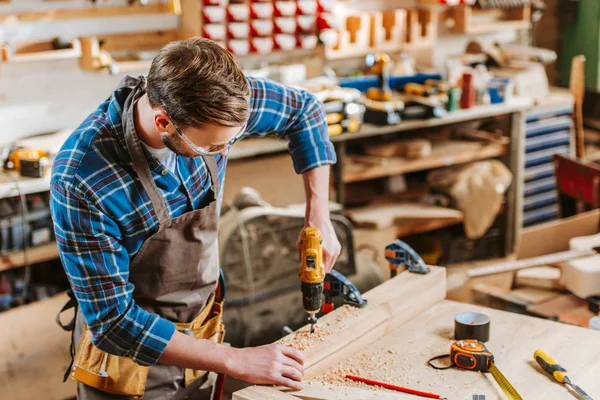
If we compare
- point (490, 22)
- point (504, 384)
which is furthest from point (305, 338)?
point (490, 22)

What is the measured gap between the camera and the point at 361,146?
172 inches

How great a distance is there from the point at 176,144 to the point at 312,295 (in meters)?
0.49

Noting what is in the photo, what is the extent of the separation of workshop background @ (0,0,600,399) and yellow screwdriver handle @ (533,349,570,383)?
0.71m

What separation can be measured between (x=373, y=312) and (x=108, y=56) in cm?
230

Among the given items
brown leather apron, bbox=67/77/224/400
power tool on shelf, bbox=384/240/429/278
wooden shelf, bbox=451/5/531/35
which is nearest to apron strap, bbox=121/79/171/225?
brown leather apron, bbox=67/77/224/400

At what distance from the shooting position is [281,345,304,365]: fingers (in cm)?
164

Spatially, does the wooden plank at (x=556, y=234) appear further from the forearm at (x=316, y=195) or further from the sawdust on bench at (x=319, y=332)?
the sawdust on bench at (x=319, y=332)

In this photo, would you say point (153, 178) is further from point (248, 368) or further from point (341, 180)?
point (341, 180)

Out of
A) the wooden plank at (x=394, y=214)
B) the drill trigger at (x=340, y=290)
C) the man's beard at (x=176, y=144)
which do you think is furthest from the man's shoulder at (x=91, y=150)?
the wooden plank at (x=394, y=214)

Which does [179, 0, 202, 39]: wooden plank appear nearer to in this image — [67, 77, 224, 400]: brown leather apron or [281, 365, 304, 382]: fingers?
[67, 77, 224, 400]: brown leather apron

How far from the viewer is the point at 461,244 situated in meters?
4.59

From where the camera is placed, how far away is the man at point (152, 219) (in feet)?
4.95

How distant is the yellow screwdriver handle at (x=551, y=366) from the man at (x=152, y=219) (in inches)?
21.8

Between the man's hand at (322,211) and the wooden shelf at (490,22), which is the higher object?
the wooden shelf at (490,22)
